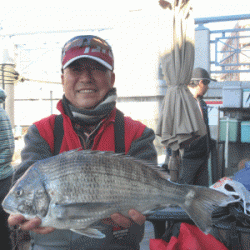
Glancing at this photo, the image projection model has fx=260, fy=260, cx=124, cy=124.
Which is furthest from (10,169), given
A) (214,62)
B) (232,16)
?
(232,16)

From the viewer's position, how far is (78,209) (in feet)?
4.44

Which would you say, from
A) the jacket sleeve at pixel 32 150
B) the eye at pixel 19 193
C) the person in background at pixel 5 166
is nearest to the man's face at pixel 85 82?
the jacket sleeve at pixel 32 150

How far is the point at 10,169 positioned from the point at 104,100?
172 cm

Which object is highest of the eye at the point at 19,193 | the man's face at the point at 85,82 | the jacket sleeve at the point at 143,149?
the man's face at the point at 85,82

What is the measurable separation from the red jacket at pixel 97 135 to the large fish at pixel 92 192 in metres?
0.28

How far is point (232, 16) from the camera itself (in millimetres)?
8750

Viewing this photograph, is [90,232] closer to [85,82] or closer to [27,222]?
[27,222]

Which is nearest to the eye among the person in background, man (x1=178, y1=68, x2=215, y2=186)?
the person in background

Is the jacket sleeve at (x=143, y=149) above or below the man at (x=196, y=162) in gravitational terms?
above

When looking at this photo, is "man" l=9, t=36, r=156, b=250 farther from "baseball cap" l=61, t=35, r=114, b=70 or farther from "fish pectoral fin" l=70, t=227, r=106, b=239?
"fish pectoral fin" l=70, t=227, r=106, b=239

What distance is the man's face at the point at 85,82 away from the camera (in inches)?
69.9

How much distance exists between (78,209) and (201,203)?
2.38 feet

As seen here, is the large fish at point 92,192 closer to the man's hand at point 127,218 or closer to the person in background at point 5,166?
the man's hand at point 127,218

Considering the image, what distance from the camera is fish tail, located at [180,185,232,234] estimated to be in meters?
1.54
